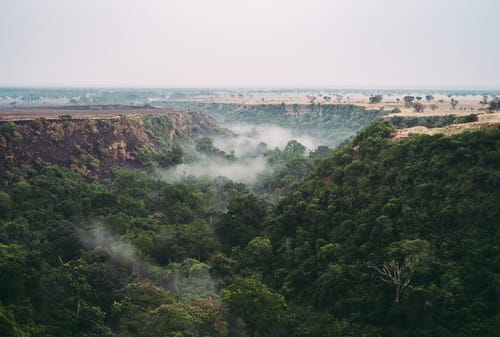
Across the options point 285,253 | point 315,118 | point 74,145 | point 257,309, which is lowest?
point 285,253

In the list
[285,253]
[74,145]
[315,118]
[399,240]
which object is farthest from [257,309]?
[315,118]

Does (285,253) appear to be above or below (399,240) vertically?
below

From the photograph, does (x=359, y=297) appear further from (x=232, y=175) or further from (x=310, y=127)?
(x=310, y=127)

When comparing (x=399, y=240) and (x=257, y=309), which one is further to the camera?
(x=399, y=240)

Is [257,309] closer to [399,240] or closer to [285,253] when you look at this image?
[285,253]

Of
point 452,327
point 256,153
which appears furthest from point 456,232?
point 256,153

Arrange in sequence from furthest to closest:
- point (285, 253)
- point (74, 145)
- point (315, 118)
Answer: point (315, 118) → point (74, 145) → point (285, 253)

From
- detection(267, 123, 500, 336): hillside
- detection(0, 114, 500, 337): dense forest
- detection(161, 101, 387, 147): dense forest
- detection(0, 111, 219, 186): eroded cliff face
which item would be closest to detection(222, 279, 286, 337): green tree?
detection(0, 114, 500, 337): dense forest
